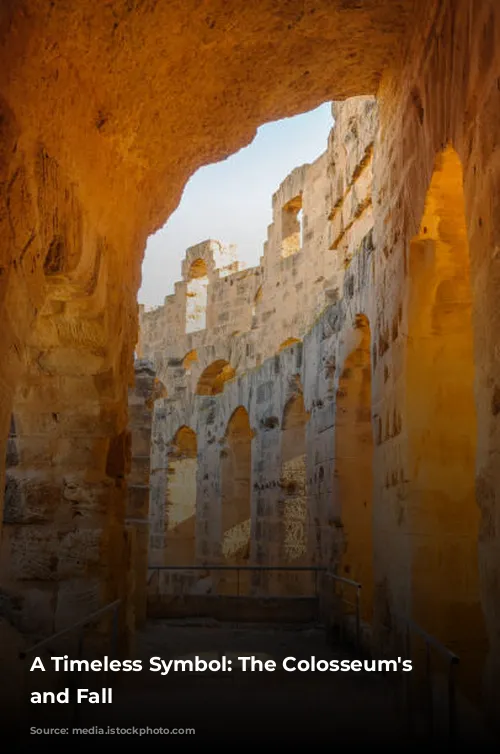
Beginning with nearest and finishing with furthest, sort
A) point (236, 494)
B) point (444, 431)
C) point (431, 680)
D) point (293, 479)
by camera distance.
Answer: point (431, 680)
point (444, 431)
point (293, 479)
point (236, 494)

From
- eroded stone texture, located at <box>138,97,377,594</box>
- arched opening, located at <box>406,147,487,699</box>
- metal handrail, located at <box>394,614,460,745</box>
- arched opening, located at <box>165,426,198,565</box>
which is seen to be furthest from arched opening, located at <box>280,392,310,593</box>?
metal handrail, located at <box>394,614,460,745</box>

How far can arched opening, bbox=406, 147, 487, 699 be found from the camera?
4.56 metres

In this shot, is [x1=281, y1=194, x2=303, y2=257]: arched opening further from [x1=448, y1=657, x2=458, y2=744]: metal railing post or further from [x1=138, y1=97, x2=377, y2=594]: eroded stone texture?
[x1=448, y1=657, x2=458, y2=744]: metal railing post

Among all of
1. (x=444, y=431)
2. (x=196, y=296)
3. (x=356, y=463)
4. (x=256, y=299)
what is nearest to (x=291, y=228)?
(x=256, y=299)

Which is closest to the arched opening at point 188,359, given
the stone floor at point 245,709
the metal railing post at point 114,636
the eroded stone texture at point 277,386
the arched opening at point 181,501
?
the eroded stone texture at point 277,386

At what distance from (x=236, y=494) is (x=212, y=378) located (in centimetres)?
604

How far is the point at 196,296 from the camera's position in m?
23.4

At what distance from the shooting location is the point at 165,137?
5340 mm

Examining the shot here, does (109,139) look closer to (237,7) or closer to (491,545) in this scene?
(237,7)

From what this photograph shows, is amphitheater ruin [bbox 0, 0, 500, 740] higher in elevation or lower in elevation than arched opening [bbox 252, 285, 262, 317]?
lower

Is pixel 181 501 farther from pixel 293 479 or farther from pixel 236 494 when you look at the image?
pixel 293 479

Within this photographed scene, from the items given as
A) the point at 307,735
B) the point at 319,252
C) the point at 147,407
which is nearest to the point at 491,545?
the point at 307,735

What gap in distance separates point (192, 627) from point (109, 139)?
5576 millimetres

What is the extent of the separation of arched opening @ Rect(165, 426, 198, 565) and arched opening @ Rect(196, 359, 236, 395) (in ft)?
7.21
